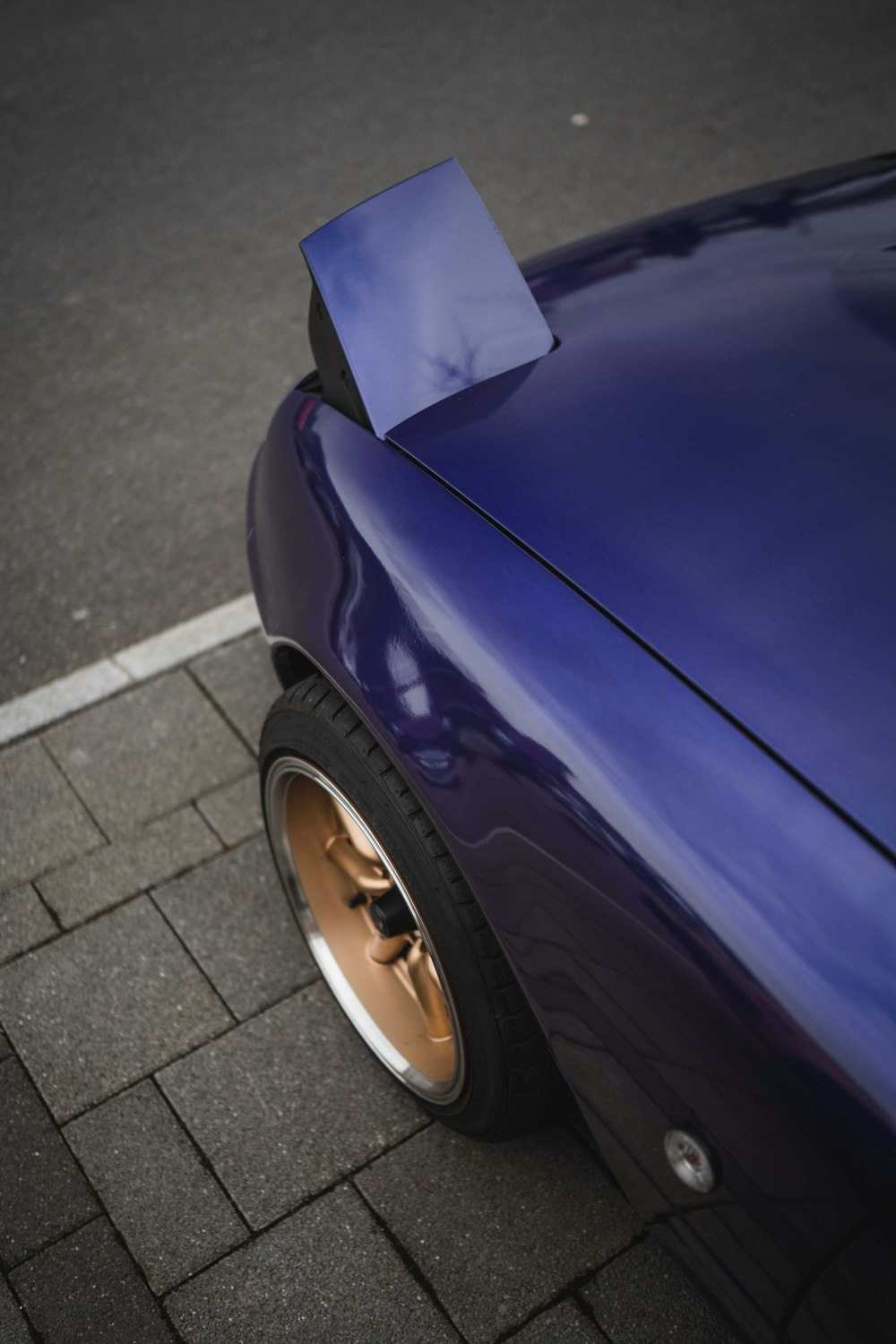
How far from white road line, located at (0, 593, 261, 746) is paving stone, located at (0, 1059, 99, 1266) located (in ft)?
3.25

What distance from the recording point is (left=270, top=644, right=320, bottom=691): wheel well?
1.86 m

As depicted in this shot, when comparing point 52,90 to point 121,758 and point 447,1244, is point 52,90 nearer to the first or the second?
point 121,758

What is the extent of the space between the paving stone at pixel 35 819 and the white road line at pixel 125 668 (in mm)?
112

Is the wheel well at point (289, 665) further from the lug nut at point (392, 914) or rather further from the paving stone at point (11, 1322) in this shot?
the paving stone at point (11, 1322)

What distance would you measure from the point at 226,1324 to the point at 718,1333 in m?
0.76

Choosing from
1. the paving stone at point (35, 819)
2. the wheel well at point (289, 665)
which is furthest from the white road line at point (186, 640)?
the wheel well at point (289, 665)

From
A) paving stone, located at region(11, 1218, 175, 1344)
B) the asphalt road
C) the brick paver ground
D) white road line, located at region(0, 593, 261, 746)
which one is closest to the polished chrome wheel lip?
the brick paver ground

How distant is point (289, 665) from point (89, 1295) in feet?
3.57

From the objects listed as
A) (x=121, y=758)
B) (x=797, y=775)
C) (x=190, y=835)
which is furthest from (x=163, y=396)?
(x=797, y=775)

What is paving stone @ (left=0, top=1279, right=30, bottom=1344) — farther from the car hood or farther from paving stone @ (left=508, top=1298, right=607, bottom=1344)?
the car hood

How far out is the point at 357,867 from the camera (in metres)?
1.99

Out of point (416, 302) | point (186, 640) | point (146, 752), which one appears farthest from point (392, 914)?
point (186, 640)

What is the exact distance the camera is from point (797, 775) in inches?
40.7

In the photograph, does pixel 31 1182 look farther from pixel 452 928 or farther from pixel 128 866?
pixel 452 928
